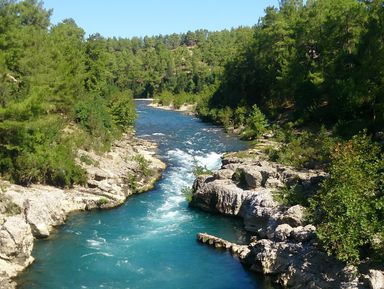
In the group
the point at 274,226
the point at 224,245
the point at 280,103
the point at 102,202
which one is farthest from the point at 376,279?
the point at 280,103

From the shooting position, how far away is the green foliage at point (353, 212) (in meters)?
20.5

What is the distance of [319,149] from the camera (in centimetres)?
3884

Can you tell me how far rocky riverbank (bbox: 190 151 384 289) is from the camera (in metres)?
21.0

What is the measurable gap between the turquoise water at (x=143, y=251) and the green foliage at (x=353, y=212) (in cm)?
426

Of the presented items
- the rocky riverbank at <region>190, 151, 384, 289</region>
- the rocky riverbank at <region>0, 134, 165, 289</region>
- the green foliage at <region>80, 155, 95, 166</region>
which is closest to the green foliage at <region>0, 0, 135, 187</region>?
the green foliage at <region>80, 155, 95, 166</region>

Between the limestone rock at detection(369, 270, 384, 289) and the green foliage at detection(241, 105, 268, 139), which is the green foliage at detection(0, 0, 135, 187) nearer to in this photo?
the green foliage at detection(241, 105, 268, 139)

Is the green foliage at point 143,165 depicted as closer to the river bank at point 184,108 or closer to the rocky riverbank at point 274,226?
the rocky riverbank at point 274,226

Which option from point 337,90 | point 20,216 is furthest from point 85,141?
point 337,90

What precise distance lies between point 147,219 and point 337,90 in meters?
26.4

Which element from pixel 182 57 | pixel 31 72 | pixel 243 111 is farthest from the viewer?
pixel 182 57

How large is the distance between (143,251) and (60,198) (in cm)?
962

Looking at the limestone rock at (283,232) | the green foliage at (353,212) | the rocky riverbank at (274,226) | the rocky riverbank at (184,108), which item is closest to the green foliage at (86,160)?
the rocky riverbank at (274,226)

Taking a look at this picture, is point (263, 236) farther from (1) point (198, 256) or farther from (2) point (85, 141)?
(2) point (85, 141)

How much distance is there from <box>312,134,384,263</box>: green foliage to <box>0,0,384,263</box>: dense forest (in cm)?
6
